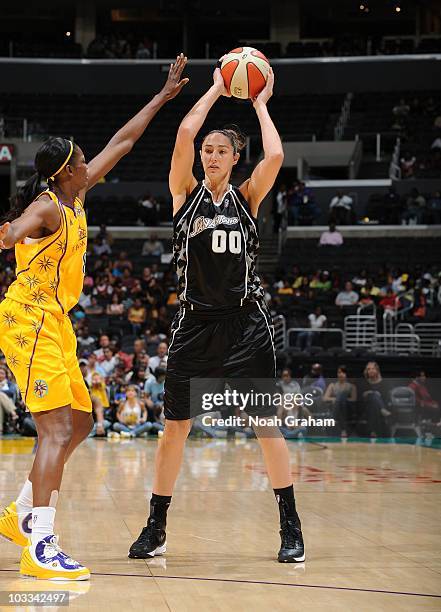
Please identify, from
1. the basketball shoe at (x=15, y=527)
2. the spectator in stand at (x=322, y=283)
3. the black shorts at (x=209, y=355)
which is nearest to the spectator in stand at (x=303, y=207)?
the spectator in stand at (x=322, y=283)

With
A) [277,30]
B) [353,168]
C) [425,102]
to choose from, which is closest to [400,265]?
[353,168]

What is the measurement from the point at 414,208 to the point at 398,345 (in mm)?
7718

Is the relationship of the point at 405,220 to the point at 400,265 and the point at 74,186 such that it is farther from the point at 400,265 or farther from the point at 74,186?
the point at 74,186

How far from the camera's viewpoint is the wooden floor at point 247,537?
13.4ft

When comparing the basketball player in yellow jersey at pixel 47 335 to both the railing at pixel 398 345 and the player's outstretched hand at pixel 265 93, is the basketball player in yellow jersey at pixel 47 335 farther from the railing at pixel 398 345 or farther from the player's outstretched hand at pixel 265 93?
the railing at pixel 398 345

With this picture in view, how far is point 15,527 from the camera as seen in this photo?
4910 millimetres

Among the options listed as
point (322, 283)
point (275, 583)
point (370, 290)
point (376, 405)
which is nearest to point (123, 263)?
point (322, 283)

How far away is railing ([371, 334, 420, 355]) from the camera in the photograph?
18.1m

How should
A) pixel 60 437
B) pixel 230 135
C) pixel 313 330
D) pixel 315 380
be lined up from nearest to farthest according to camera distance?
pixel 60 437 → pixel 230 135 → pixel 315 380 → pixel 313 330

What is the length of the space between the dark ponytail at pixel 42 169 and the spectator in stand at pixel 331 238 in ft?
64.5

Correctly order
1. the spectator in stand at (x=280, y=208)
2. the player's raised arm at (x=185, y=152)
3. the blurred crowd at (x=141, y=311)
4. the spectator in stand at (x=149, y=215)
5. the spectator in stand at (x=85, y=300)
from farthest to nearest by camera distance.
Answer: the spectator in stand at (x=149, y=215) < the spectator in stand at (x=280, y=208) < the spectator in stand at (x=85, y=300) < the blurred crowd at (x=141, y=311) < the player's raised arm at (x=185, y=152)

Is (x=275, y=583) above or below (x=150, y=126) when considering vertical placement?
below

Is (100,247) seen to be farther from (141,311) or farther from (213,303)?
(213,303)

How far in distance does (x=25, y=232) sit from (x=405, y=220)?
21.7 metres
